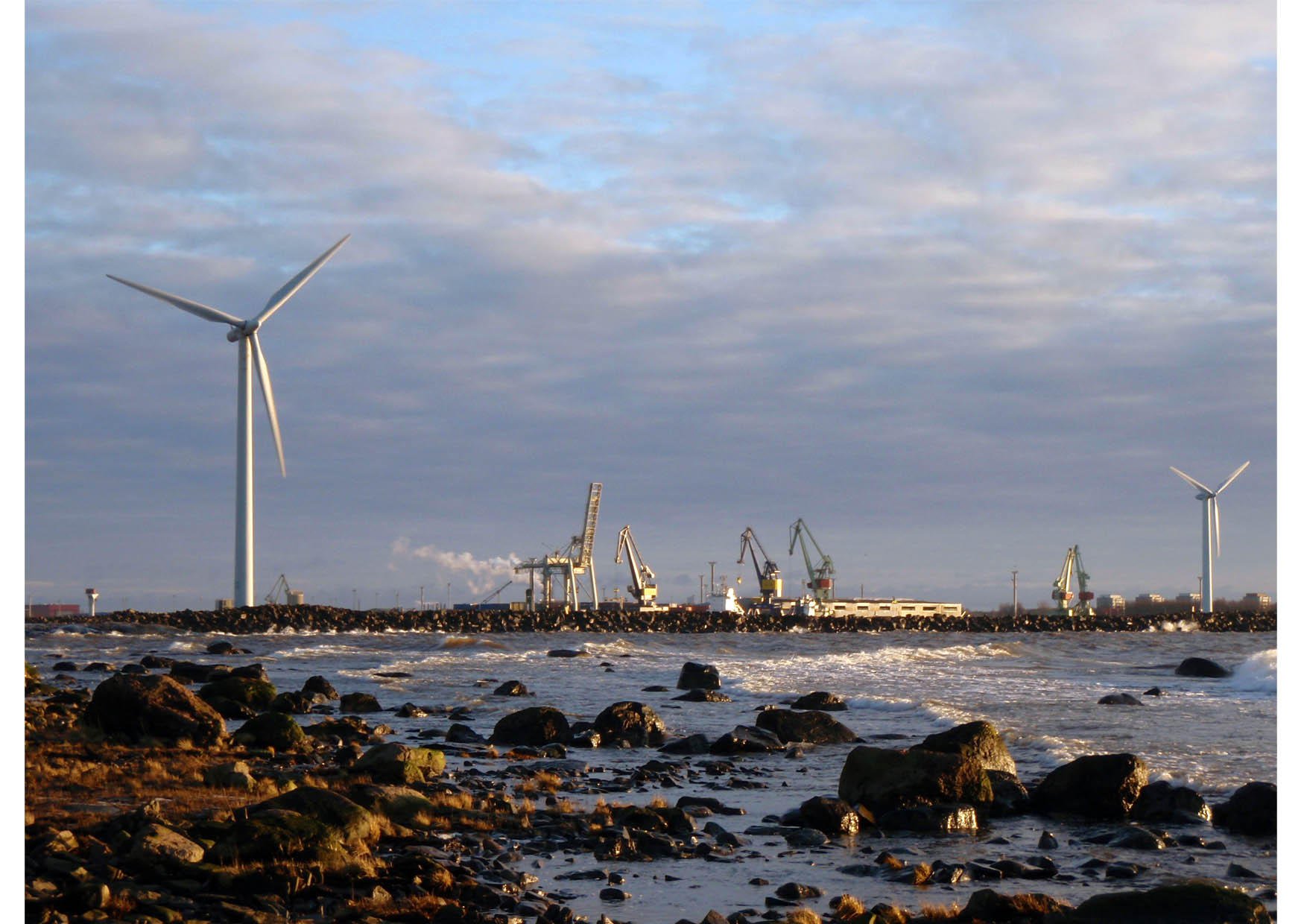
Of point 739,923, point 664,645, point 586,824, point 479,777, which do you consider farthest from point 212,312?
point 739,923

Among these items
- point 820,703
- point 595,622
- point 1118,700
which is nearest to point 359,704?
point 820,703

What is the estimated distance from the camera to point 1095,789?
20938mm

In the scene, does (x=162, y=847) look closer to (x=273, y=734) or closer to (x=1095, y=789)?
(x=273, y=734)

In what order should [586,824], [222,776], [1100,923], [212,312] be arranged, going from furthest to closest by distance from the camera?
[212,312] → [222,776] → [586,824] → [1100,923]

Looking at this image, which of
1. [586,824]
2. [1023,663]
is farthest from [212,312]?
[586,824]

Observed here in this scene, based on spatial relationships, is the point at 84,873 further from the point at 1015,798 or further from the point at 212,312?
the point at 212,312

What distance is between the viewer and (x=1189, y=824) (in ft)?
64.9

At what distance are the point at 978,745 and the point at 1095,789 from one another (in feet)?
8.52
